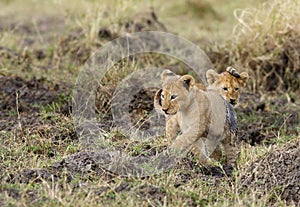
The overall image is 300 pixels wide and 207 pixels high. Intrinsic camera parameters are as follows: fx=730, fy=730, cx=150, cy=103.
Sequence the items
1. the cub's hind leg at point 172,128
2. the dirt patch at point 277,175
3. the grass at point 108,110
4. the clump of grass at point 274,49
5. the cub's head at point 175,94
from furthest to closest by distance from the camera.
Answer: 1. the clump of grass at point 274,49
2. the cub's hind leg at point 172,128
3. the cub's head at point 175,94
4. the dirt patch at point 277,175
5. the grass at point 108,110

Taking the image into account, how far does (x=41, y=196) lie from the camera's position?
4676mm

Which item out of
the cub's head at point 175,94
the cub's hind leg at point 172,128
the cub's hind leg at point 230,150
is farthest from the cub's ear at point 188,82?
the cub's hind leg at point 230,150

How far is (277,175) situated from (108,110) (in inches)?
97.2

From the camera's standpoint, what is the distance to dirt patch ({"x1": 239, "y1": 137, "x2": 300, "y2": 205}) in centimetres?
511

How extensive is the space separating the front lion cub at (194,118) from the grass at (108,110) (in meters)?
0.14

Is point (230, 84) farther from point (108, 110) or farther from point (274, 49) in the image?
point (274, 49)

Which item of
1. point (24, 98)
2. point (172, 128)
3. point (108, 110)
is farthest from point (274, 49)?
point (172, 128)

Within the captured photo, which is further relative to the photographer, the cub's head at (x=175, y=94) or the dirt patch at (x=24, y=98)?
the dirt patch at (x=24, y=98)

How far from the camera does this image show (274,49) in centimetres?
889

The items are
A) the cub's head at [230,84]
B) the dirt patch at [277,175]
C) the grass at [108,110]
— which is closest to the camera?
the grass at [108,110]

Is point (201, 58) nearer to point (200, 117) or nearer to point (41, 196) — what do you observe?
A: point (200, 117)

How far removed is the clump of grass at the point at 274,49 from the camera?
8.81m

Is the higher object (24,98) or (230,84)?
(230,84)

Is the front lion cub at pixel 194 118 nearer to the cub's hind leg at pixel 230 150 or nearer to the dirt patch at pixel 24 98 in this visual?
the cub's hind leg at pixel 230 150
